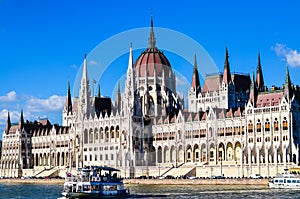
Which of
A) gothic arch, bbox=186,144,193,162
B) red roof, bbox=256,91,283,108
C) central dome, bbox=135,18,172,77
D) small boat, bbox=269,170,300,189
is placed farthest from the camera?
central dome, bbox=135,18,172,77

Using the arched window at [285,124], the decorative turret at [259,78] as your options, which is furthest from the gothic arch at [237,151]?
the decorative turret at [259,78]

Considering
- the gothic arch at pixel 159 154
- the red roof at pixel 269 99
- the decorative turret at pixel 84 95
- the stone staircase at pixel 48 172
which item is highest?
the decorative turret at pixel 84 95

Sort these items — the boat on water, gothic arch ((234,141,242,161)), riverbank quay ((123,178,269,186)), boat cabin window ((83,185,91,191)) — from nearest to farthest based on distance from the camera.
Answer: the boat on water → boat cabin window ((83,185,91,191)) → riverbank quay ((123,178,269,186)) → gothic arch ((234,141,242,161))

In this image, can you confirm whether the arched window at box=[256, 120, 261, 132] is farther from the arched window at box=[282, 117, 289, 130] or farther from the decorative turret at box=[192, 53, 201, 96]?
the decorative turret at box=[192, 53, 201, 96]

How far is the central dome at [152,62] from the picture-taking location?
180875mm

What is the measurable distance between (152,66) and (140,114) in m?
19.2

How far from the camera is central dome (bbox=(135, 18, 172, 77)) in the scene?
180875 mm

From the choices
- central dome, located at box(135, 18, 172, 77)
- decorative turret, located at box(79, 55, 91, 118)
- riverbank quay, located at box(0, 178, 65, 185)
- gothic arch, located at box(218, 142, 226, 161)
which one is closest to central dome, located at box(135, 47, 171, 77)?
central dome, located at box(135, 18, 172, 77)

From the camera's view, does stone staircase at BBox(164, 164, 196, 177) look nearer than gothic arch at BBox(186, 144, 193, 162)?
Yes

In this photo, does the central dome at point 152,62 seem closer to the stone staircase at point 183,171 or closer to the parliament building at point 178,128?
the parliament building at point 178,128

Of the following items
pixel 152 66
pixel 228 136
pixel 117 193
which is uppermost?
pixel 152 66

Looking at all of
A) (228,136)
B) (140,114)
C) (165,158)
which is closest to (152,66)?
(140,114)

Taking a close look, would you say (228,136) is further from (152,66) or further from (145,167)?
(152,66)

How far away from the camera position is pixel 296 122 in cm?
13450
